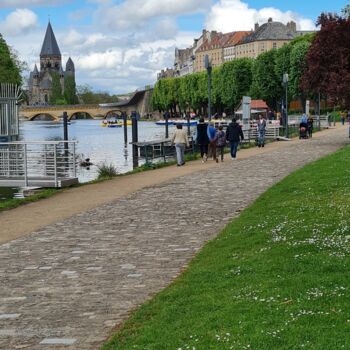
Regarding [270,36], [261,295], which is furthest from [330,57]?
[270,36]

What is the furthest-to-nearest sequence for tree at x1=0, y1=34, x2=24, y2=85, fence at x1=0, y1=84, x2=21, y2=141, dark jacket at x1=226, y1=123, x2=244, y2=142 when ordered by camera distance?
tree at x1=0, y1=34, x2=24, y2=85
dark jacket at x1=226, y1=123, x2=244, y2=142
fence at x1=0, y1=84, x2=21, y2=141

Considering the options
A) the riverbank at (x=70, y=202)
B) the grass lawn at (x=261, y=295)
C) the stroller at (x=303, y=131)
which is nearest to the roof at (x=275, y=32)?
the stroller at (x=303, y=131)

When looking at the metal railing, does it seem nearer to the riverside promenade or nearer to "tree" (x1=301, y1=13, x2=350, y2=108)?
the riverside promenade

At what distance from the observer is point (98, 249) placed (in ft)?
35.0

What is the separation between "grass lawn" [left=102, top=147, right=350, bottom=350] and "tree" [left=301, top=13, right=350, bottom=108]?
24.5 meters

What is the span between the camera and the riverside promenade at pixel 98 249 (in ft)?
22.2

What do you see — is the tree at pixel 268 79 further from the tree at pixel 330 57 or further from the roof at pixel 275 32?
the roof at pixel 275 32

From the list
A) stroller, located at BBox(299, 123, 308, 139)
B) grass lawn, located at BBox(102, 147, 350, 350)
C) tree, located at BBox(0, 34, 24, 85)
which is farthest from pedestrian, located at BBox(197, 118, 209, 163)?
tree, located at BBox(0, 34, 24, 85)

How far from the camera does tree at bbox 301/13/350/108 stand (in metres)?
34.5

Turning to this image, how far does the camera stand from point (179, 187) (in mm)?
19500

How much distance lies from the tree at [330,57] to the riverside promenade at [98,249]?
48.2 ft

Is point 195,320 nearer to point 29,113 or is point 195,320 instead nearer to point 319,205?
point 319,205

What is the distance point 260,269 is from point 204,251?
90.9 inches

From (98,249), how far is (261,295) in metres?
4.73
